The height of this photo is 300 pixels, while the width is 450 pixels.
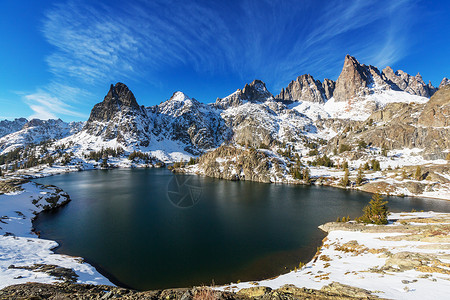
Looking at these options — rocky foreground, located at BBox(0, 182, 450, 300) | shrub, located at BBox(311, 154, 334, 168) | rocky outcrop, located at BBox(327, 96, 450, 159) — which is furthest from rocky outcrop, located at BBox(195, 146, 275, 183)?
rocky outcrop, located at BBox(327, 96, 450, 159)

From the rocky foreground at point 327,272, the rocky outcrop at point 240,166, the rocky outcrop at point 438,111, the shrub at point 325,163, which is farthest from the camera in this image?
the shrub at point 325,163

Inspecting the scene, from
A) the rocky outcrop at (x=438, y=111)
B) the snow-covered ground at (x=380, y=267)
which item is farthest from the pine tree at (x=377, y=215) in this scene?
the rocky outcrop at (x=438, y=111)

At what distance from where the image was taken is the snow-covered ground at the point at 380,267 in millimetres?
12977

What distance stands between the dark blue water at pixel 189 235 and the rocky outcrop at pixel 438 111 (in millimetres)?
109025

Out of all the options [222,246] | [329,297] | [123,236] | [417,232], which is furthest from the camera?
[123,236]

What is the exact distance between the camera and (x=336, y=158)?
14900cm

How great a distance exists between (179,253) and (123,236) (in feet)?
44.2

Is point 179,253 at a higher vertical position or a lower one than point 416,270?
lower

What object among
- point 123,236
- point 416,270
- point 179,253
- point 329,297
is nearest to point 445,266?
→ point 416,270

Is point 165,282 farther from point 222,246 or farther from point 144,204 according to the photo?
point 144,204

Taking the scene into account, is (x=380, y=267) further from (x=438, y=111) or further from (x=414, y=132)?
(x=438, y=111)

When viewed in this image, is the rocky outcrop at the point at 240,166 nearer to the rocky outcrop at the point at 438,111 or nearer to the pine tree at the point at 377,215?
the pine tree at the point at 377,215

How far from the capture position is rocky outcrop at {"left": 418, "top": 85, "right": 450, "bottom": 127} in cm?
12905

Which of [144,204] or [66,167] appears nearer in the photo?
[144,204]
